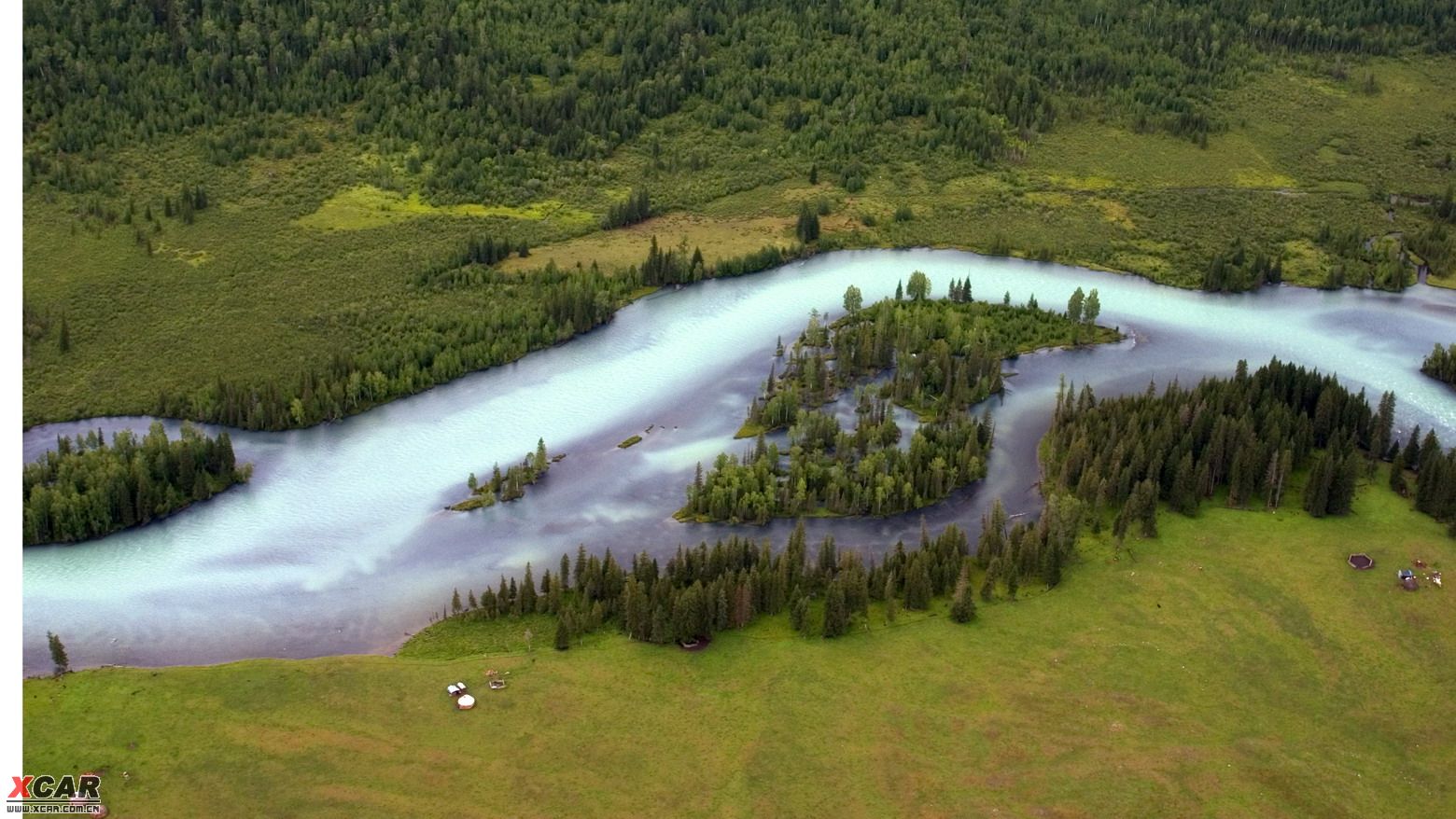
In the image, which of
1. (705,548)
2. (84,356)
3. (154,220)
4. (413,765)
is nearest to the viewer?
(413,765)

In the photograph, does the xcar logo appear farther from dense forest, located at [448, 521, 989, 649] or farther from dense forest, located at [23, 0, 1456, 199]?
dense forest, located at [23, 0, 1456, 199]

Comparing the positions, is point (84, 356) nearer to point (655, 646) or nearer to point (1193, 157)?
point (655, 646)

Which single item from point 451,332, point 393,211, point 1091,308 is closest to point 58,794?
point 451,332

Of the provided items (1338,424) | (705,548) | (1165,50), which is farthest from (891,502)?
(1165,50)

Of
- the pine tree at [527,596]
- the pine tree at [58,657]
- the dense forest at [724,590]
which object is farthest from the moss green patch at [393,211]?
the pine tree at [58,657]

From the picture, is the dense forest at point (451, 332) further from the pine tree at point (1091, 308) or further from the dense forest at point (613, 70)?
the pine tree at point (1091, 308)

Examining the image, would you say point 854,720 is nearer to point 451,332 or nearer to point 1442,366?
point 451,332
